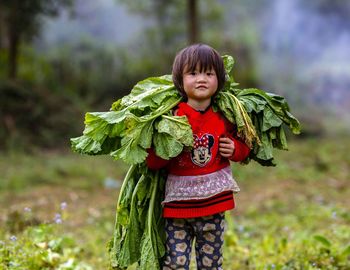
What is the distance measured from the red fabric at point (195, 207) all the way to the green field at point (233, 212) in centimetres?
119

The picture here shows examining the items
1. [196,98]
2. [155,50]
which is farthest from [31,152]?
[196,98]

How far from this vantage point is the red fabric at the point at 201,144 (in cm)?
312

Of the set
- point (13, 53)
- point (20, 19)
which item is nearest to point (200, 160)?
point (20, 19)

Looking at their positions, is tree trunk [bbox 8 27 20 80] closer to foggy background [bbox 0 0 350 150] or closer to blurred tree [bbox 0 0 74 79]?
blurred tree [bbox 0 0 74 79]

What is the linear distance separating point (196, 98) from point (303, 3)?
63.4 feet

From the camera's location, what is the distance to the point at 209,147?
3141 millimetres

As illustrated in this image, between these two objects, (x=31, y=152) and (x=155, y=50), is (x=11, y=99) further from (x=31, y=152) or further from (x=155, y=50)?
(x=155, y=50)

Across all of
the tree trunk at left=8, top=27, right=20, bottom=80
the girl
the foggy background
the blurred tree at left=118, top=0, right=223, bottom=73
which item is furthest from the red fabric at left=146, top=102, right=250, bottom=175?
the blurred tree at left=118, top=0, right=223, bottom=73

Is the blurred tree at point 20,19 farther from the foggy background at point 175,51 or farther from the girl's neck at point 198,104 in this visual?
the girl's neck at point 198,104

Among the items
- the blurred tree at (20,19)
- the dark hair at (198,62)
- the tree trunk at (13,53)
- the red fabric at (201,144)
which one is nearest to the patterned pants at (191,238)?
the red fabric at (201,144)

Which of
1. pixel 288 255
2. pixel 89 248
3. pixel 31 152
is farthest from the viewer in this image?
pixel 31 152

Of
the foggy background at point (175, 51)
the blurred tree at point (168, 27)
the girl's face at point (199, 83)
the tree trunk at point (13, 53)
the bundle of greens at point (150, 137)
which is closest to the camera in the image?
the bundle of greens at point (150, 137)

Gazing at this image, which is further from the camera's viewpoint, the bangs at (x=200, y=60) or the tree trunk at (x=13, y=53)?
the tree trunk at (x=13, y=53)

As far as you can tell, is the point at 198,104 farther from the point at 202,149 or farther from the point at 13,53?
the point at 13,53
